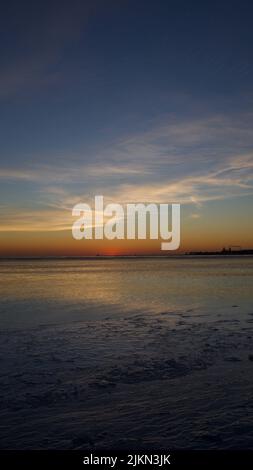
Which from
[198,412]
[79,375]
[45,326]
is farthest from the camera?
[45,326]

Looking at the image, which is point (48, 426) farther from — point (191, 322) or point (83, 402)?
point (191, 322)

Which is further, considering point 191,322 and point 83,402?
point 191,322

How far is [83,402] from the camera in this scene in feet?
22.7

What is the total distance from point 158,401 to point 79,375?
2.37 m

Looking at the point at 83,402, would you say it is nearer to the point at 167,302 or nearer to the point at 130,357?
the point at 130,357

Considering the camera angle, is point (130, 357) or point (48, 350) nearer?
point (130, 357)

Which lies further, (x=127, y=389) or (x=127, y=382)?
(x=127, y=382)

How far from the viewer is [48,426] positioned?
5.94 meters

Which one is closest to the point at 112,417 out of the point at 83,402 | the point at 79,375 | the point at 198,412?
the point at 83,402
